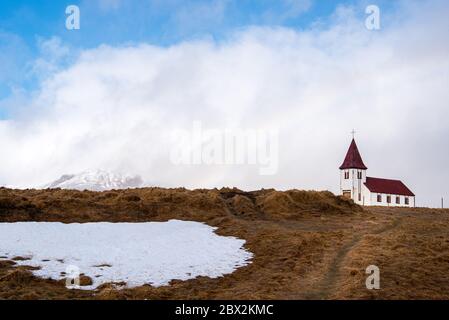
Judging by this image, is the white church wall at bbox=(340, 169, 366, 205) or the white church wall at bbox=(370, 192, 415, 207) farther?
the white church wall at bbox=(340, 169, 366, 205)

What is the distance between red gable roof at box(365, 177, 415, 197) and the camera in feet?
313

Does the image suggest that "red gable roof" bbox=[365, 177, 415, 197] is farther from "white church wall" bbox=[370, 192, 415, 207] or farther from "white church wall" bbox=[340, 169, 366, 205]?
"white church wall" bbox=[340, 169, 366, 205]

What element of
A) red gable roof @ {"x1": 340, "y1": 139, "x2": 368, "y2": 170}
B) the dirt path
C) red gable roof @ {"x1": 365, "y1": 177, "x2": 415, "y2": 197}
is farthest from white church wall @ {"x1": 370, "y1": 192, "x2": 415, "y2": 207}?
the dirt path

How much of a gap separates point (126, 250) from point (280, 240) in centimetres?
957

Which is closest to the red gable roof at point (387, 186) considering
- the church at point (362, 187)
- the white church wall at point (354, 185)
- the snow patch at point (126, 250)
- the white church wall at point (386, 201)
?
the church at point (362, 187)

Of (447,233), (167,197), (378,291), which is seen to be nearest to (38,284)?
(378,291)

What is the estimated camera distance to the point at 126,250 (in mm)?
26266

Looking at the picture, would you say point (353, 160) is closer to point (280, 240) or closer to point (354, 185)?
point (354, 185)

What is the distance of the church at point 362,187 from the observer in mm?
94312

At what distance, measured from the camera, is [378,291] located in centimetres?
1897

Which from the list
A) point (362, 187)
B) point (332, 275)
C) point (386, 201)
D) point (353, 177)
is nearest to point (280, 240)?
point (332, 275)

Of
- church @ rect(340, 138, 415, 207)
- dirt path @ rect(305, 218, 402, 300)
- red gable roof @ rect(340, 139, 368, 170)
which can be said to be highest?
red gable roof @ rect(340, 139, 368, 170)

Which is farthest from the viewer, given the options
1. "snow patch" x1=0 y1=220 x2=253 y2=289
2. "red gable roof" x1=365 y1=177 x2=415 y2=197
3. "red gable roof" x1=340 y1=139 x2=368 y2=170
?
"red gable roof" x1=365 y1=177 x2=415 y2=197
